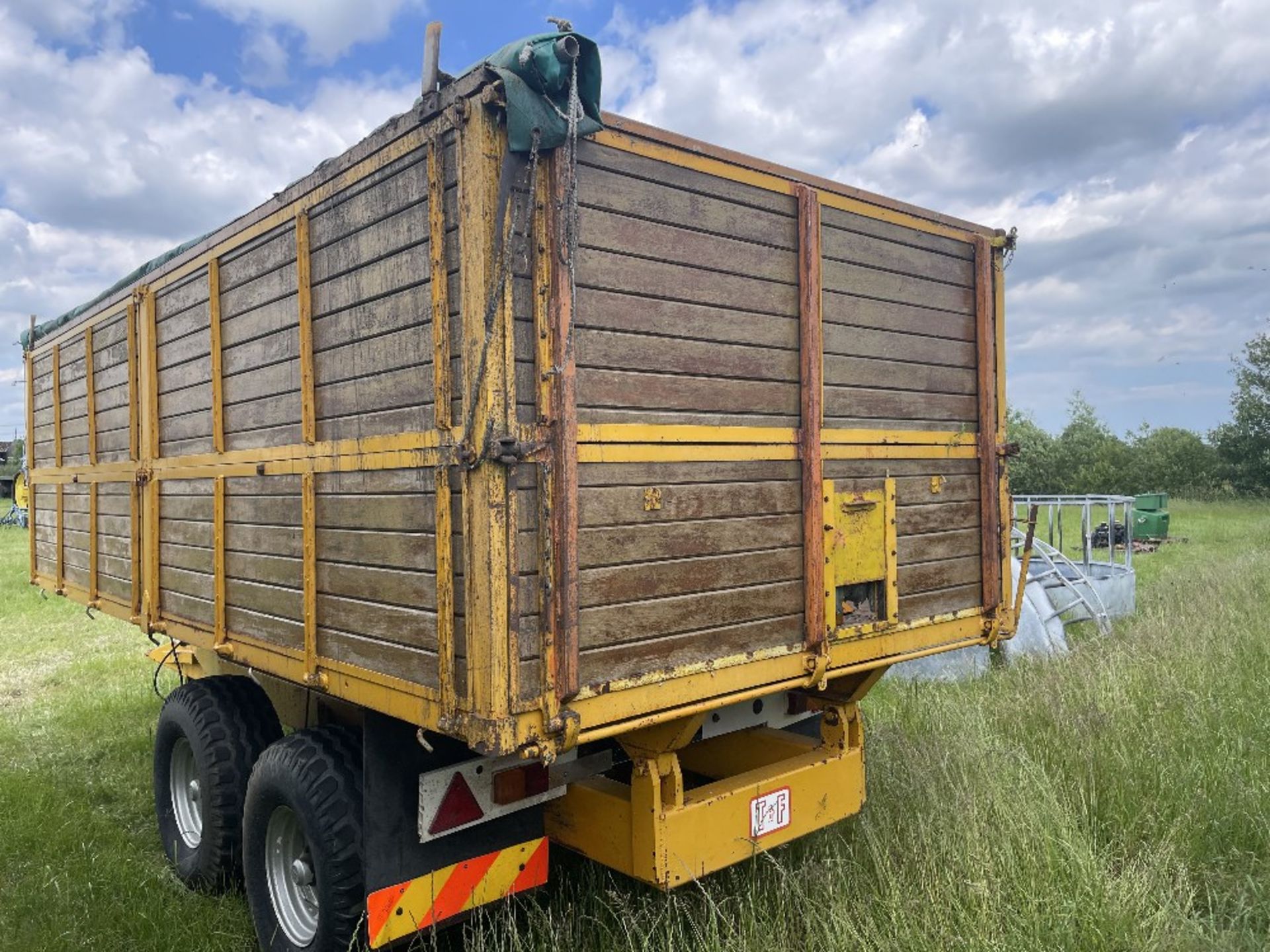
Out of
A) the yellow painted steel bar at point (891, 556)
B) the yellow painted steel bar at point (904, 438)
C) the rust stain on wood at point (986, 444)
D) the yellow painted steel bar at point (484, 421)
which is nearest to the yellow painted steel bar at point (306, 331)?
the yellow painted steel bar at point (484, 421)

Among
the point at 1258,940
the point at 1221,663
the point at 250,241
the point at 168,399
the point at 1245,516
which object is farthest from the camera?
the point at 1245,516

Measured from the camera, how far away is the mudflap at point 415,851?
2.99 meters

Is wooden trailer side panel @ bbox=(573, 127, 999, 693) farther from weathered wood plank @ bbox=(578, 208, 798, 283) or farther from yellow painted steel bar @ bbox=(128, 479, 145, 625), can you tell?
yellow painted steel bar @ bbox=(128, 479, 145, 625)

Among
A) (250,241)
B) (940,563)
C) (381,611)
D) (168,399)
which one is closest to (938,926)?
(940,563)

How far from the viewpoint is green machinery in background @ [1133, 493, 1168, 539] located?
64.0 ft

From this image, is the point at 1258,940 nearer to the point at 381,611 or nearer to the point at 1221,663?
the point at 381,611

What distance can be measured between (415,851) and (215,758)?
1580 mm

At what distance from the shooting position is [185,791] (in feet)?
15.2

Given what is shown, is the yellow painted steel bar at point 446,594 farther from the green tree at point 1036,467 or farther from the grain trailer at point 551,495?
the green tree at point 1036,467

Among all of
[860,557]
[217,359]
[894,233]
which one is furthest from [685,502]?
[217,359]

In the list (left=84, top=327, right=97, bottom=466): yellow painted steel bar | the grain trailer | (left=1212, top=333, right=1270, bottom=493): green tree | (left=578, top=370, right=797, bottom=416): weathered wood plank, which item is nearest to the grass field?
the grain trailer

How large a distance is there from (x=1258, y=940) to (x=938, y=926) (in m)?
1.08

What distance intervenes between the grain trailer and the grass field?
338 millimetres

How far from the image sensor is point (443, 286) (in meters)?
2.66
